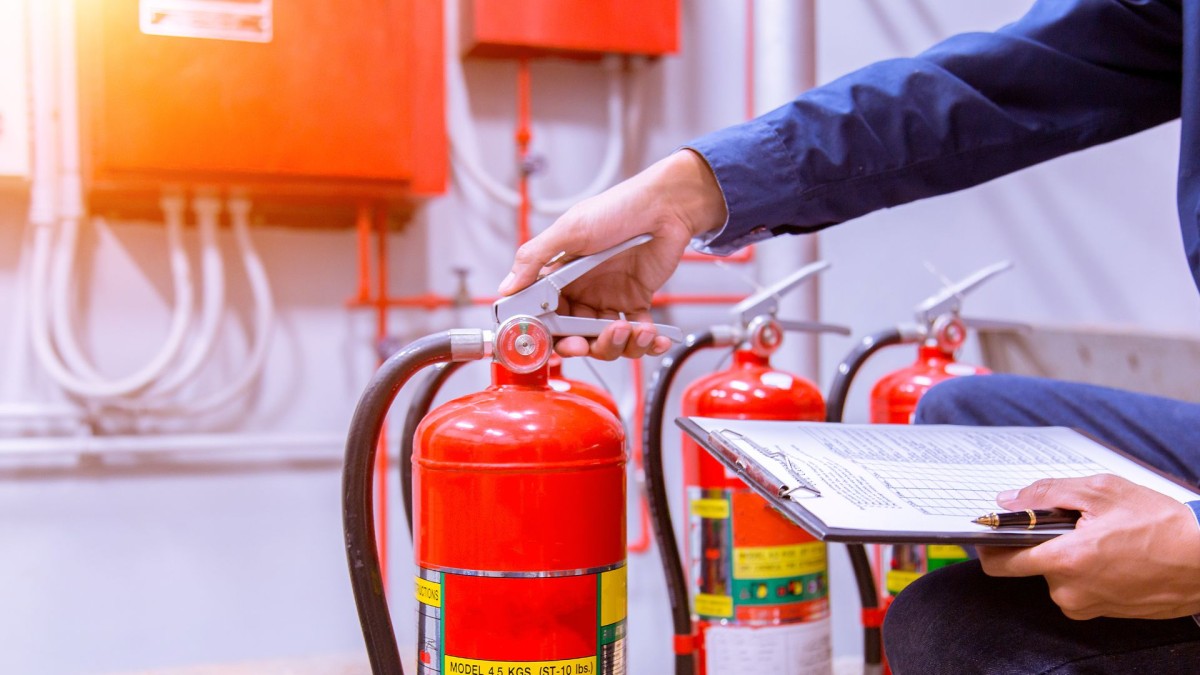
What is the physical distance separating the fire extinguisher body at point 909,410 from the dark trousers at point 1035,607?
237mm

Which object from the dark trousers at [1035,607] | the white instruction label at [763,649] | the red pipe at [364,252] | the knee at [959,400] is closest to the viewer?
the dark trousers at [1035,607]

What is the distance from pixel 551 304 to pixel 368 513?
0.21 metres

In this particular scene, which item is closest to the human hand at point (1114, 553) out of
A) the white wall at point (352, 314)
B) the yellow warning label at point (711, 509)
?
the yellow warning label at point (711, 509)

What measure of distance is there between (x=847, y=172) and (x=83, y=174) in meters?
1.10

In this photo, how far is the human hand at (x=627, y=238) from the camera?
80 cm

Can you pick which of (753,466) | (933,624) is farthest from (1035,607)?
(753,466)

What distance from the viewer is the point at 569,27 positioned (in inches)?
61.7

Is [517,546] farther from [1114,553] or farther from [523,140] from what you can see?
[523,140]


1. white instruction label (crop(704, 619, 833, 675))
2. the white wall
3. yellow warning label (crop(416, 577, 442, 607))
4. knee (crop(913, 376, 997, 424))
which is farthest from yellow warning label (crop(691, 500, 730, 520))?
the white wall

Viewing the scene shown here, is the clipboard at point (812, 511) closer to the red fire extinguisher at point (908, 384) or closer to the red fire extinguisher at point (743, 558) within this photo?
the red fire extinguisher at point (743, 558)

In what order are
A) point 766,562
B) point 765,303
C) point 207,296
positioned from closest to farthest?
point 766,562 < point 765,303 < point 207,296

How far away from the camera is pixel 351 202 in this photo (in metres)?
1.55

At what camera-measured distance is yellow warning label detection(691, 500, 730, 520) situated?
1.13m

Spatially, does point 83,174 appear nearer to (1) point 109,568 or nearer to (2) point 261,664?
(1) point 109,568
